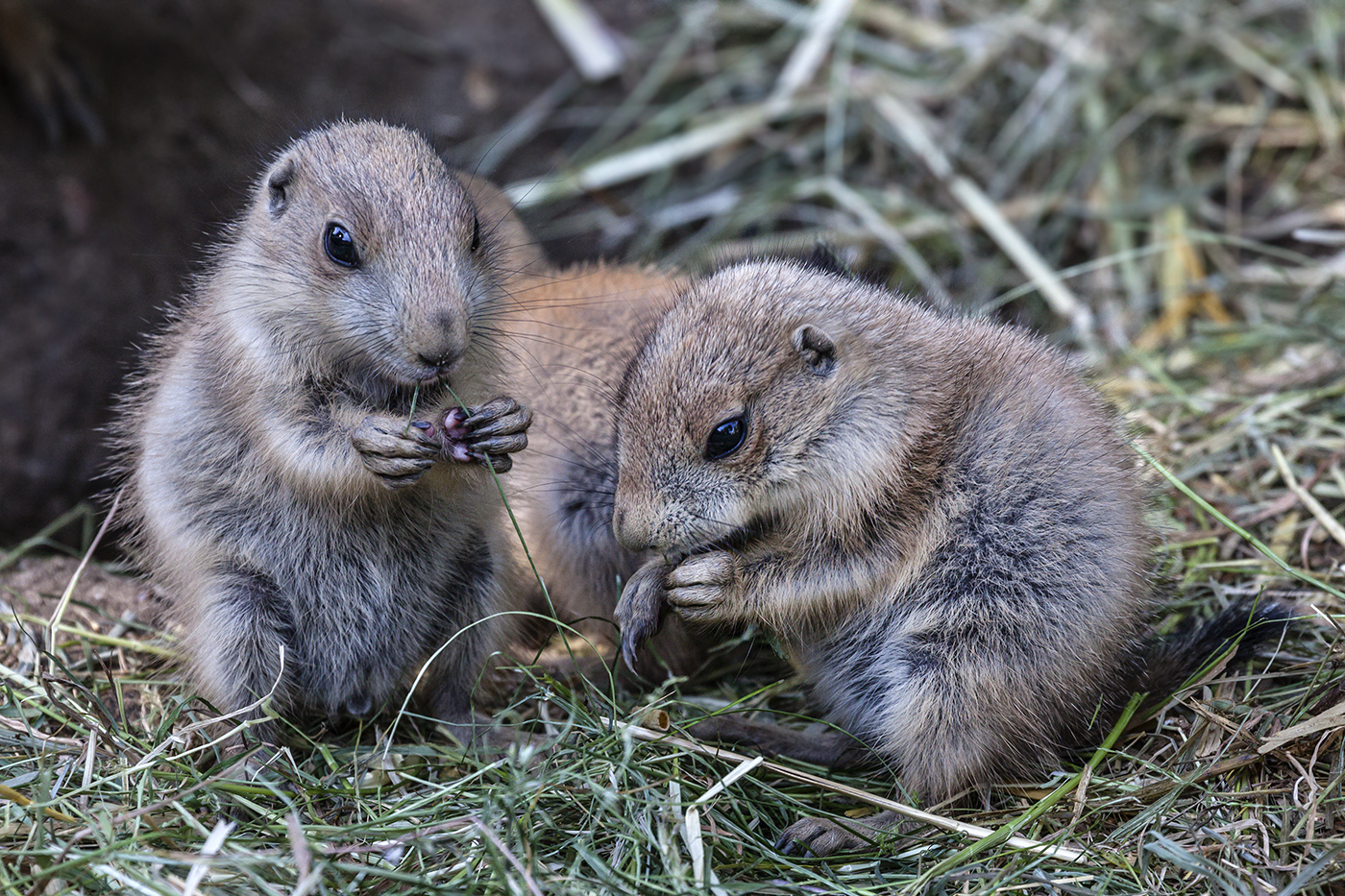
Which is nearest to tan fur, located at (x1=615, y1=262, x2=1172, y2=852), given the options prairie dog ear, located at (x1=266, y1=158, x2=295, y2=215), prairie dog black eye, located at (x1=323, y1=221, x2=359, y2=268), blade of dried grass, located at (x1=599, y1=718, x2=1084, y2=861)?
blade of dried grass, located at (x1=599, y1=718, x2=1084, y2=861)

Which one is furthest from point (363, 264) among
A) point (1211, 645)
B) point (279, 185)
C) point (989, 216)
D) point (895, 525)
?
point (989, 216)

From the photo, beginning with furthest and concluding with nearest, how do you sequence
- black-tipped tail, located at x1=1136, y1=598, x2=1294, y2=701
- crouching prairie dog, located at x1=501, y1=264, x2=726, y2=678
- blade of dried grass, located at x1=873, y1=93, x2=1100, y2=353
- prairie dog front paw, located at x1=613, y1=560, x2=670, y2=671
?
1. blade of dried grass, located at x1=873, y1=93, x2=1100, y2=353
2. crouching prairie dog, located at x1=501, y1=264, x2=726, y2=678
3. black-tipped tail, located at x1=1136, y1=598, x2=1294, y2=701
4. prairie dog front paw, located at x1=613, y1=560, x2=670, y2=671

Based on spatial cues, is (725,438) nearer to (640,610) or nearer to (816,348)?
(816,348)

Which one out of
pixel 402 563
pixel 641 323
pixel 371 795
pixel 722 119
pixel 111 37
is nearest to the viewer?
pixel 371 795

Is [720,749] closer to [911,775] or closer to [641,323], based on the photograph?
[911,775]

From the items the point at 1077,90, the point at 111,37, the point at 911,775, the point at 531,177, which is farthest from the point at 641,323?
the point at 111,37

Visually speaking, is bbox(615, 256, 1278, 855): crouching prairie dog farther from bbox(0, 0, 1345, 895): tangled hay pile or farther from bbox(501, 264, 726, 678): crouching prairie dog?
bbox(501, 264, 726, 678): crouching prairie dog

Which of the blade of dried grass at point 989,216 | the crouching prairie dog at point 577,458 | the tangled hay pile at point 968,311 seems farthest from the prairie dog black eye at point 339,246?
the blade of dried grass at point 989,216
